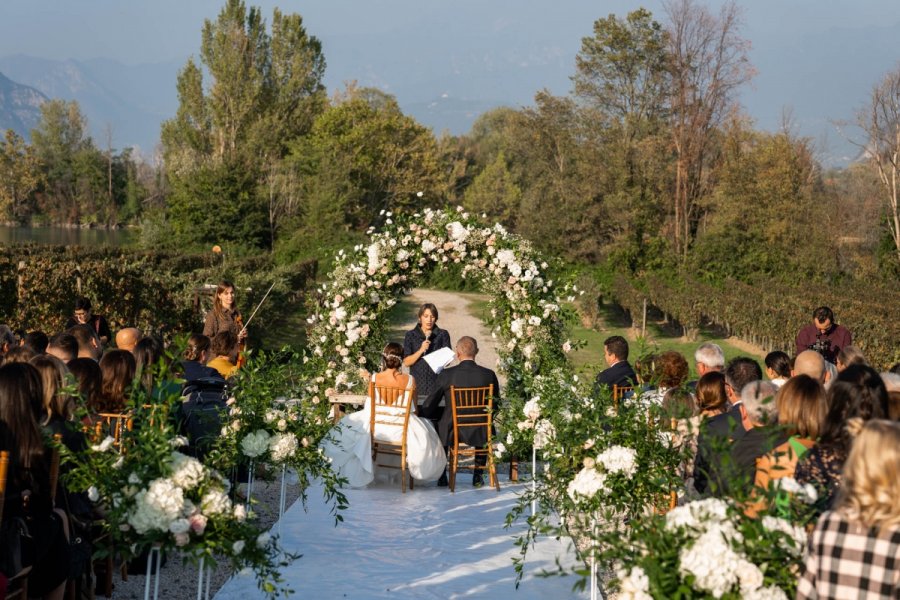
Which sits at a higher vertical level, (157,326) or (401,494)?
(157,326)

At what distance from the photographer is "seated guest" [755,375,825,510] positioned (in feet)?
13.2

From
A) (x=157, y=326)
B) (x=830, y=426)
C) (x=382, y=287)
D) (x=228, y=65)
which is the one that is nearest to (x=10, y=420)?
A: (x=830, y=426)

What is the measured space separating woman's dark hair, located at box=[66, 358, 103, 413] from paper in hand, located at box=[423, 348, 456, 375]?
4789mm

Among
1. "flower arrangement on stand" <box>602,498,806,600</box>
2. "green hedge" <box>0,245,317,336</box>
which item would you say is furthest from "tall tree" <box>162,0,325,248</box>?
"flower arrangement on stand" <box>602,498,806,600</box>

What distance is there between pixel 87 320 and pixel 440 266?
3.77m

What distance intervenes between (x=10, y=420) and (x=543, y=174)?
174ft

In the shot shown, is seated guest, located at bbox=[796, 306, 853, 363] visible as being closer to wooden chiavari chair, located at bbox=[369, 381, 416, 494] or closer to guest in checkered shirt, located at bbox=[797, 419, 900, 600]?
wooden chiavari chair, located at bbox=[369, 381, 416, 494]

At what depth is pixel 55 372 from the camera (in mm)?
4531

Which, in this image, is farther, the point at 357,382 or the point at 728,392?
the point at 357,382

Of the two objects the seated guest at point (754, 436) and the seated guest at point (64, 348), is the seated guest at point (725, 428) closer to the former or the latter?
the seated guest at point (754, 436)

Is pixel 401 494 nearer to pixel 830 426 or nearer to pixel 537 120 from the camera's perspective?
pixel 830 426

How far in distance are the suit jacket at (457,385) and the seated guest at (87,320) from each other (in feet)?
10.7

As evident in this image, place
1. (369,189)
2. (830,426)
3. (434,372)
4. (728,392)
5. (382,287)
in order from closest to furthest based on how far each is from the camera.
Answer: (830,426), (728,392), (434,372), (382,287), (369,189)

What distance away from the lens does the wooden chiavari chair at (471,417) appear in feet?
29.0
